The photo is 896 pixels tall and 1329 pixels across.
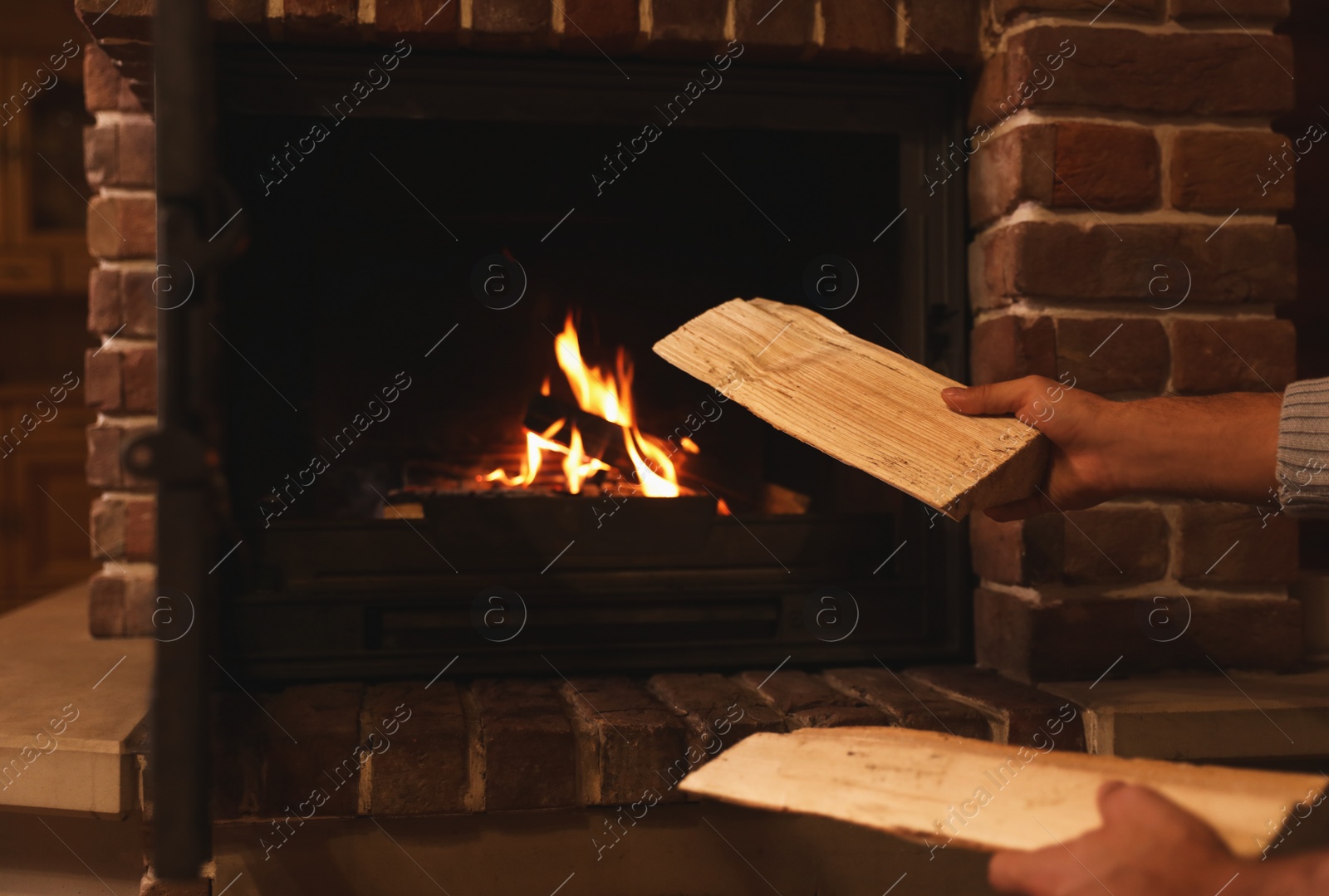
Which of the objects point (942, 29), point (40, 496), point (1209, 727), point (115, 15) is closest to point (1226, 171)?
point (942, 29)

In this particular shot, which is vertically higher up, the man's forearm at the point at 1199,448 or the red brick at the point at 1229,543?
the man's forearm at the point at 1199,448

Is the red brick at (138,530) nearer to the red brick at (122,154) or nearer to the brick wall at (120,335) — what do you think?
the brick wall at (120,335)

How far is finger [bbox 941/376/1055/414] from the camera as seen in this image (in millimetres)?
896

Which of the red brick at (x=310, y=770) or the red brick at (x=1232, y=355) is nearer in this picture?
the red brick at (x=310, y=770)

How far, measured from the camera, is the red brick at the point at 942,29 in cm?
119

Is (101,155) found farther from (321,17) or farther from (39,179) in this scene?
(39,179)

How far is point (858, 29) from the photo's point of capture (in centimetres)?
118

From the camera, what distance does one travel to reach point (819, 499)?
1.46 metres

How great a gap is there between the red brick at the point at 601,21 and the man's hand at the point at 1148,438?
56 centimetres

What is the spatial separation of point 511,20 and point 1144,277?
2.51 feet

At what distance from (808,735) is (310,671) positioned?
2.08 ft

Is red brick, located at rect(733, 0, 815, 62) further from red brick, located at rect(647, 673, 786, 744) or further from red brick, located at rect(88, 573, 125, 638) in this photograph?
red brick, located at rect(88, 573, 125, 638)

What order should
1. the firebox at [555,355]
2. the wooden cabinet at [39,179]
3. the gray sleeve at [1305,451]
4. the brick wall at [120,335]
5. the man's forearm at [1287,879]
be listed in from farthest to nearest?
the wooden cabinet at [39,179], the brick wall at [120,335], the firebox at [555,355], the gray sleeve at [1305,451], the man's forearm at [1287,879]

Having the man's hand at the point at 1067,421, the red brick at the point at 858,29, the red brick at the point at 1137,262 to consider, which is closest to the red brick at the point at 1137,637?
the man's hand at the point at 1067,421
